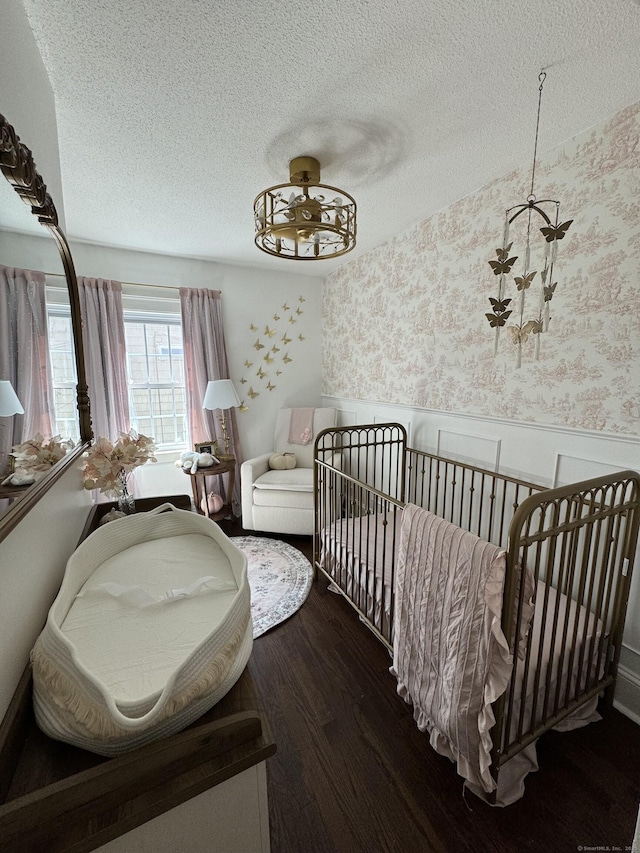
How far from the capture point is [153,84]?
4.30 ft

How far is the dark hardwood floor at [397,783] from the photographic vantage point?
109 cm

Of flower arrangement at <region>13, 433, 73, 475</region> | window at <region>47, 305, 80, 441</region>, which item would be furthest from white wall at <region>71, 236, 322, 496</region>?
flower arrangement at <region>13, 433, 73, 475</region>

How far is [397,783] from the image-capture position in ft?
4.02

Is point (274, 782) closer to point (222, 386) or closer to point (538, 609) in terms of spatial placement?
point (538, 609)

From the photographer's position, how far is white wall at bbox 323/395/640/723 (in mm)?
1493

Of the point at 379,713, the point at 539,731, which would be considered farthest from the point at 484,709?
the point at 379,713

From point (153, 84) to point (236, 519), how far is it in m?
3.03

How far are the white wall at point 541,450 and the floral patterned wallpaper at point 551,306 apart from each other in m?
0.06

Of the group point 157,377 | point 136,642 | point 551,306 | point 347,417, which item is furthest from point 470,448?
point 157,377

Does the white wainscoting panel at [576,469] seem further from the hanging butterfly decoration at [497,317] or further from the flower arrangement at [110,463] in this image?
the flower arrangement at [110,463]

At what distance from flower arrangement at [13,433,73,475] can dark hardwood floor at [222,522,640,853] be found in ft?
4.18

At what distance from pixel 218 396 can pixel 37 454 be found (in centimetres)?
241

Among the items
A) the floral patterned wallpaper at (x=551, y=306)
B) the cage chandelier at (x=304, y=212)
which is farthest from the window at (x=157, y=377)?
the cage chandelier at (x=304, y=212)

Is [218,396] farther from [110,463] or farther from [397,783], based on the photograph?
[397,783]
